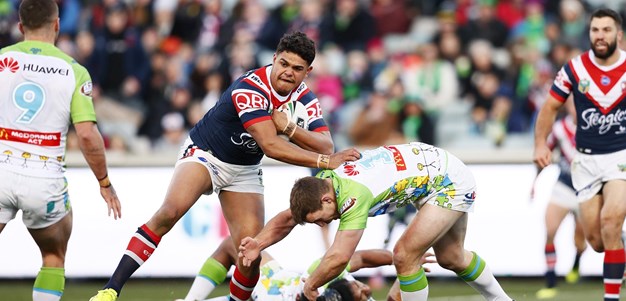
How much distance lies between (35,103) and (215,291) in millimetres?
4707

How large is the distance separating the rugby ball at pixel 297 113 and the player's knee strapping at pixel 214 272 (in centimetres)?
173

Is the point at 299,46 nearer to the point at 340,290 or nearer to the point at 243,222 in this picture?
the point at 243,222

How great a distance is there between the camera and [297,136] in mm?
9906

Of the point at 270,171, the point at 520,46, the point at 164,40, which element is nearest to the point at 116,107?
the point at 164,40

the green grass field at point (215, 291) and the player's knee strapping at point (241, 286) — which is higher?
the player's knee strapping at point (241, 286)

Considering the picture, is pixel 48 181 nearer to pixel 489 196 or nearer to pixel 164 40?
pixel 489 196

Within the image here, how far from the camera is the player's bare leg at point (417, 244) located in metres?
9.75

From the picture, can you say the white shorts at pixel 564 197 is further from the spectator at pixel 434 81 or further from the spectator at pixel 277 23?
the spectator at pixel 277 23

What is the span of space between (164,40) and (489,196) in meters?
7.41

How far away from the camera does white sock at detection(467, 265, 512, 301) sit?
1037 cm

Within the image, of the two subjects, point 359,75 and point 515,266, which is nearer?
point 515,266

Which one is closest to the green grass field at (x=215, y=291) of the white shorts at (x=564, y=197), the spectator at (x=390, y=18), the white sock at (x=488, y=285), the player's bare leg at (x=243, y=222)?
the white shorts at (x=564, y=197)

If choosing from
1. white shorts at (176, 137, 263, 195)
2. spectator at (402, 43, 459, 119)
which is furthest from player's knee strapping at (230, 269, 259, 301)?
spectator at (402, 43, 459, 119)

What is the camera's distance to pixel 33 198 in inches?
375
